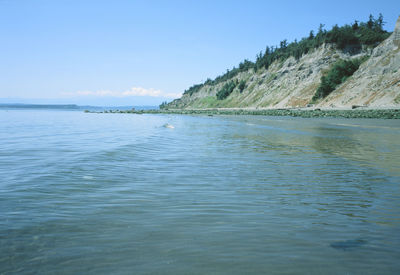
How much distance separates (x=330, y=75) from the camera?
7475 centimetres

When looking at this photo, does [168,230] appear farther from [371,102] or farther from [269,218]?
[371,102]

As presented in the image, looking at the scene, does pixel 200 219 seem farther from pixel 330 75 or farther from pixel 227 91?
pixel 227 91

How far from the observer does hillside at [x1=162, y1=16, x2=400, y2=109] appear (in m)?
58.6

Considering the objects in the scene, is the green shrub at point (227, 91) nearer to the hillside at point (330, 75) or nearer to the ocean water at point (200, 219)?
the hillside at point (330, 75)

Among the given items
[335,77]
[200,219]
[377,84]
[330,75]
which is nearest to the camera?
[200,219]

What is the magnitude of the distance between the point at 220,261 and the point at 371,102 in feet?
197

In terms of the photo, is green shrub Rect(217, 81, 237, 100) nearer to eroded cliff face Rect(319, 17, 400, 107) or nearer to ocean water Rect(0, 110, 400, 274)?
eroded cliff face Rect(319, 17, 400, 107)

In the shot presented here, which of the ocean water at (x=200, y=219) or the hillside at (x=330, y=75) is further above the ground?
the hillside at (x=330, y=75)

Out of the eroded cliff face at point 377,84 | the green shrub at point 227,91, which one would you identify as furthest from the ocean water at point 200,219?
the green shrub at point 227,91

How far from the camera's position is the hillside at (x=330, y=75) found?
58562 mm

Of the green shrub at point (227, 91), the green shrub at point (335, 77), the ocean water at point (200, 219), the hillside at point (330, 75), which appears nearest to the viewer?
the ocean water at point (200, 219)

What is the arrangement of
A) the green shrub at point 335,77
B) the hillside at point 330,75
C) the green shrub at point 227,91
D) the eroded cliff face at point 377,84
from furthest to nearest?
the green shrub at point 227,91, the green shrub at point 335,77, the hillside at point 330,75, the eroded cliff face at point 377,84

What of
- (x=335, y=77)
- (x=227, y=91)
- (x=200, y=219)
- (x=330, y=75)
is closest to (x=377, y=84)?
(x=335, y=77)

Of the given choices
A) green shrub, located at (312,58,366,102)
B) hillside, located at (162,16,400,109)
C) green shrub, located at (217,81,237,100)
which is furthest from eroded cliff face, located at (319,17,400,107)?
green shrub, located at (217,81,237,100)
